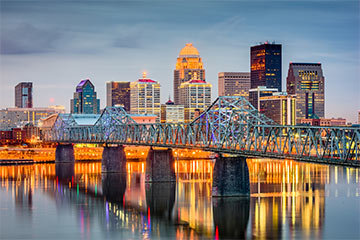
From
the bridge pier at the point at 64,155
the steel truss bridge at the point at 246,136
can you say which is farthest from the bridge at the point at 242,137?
the bridge pier at the point at 64,155

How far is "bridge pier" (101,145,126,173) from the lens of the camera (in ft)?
482

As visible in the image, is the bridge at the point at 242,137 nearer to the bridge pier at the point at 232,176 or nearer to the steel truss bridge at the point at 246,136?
the steel truss bridge at the point at 246,136

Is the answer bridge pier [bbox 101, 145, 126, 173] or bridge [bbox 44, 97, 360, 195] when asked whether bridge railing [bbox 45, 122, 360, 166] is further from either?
bridge pier [bbox 101, 145, 126, 173]

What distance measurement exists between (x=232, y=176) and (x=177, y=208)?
847 cm

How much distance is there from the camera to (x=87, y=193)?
115438mm

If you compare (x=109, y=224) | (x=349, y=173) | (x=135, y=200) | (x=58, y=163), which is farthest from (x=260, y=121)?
(x=58, y=163)

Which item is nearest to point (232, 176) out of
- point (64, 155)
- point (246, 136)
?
point (246, 136)

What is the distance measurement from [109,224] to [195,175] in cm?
5548

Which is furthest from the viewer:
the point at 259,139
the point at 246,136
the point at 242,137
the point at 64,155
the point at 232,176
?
the point at 64,155

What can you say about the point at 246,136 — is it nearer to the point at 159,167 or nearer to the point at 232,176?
the point at 159,167

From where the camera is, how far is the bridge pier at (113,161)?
482 feet

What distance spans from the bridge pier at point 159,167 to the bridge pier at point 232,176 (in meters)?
24.7

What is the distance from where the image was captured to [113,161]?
486 feet

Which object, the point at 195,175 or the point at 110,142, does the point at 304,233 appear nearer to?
the point at 195,175
